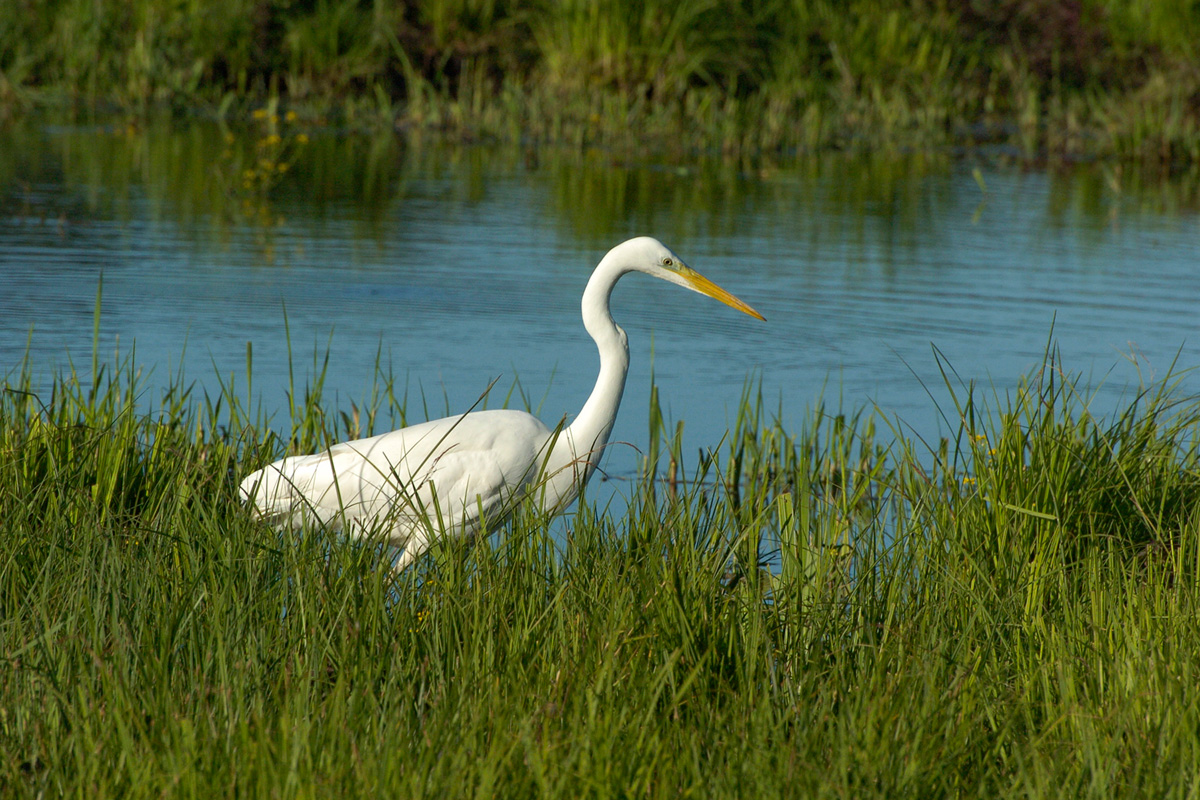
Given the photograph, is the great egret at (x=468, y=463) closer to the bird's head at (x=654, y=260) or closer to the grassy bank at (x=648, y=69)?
the bird's head at (x=654, y=260)

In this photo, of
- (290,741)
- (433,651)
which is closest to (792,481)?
(433,651)

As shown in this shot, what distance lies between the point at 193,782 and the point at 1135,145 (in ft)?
50.2

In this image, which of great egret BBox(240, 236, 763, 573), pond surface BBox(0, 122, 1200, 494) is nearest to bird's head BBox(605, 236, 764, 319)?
great egret BBox(240, 236, 763, 573)

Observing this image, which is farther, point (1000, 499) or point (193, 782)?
point (1000, 499)

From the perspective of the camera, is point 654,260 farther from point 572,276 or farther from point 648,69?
point 648,69

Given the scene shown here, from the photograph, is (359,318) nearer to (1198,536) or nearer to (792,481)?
(792,481)

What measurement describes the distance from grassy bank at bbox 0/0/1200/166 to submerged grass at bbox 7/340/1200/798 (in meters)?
12.4

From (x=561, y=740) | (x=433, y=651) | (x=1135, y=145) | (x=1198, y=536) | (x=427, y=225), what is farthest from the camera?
(x=1135, y=145)

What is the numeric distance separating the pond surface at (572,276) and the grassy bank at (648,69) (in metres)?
2.27

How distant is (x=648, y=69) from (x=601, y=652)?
14191mm

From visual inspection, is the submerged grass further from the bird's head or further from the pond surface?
the bird's head

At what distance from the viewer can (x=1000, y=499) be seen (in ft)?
12.5

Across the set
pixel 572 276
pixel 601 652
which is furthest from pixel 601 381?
pixel 572 276

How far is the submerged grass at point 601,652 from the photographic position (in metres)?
2.35
